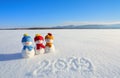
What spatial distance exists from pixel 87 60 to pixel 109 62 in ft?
1.39

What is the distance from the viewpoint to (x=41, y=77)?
8.49 ft

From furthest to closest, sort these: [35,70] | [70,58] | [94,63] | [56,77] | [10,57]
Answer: [10,57]
[70,58]
[94,63]
[35,70]
[56,77]

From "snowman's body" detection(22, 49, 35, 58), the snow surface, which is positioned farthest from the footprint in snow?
"snowman's body" detection(22, 49, 35, 58)

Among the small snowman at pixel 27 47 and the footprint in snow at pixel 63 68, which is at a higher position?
the small snowman at pixel 27 47

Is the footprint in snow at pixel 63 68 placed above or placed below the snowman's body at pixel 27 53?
below

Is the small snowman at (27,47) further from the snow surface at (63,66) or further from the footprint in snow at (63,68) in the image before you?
the footprint in snow at (63,68)

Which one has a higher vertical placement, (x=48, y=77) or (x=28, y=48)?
(x=28, y=48)

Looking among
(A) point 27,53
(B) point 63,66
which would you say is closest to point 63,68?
(B) point 63,66

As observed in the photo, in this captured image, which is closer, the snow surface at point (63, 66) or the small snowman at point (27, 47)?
the snow surface at point (63, 66)

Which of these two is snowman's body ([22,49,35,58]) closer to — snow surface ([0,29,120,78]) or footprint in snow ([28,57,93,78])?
snow surface ([0,29,120,78])

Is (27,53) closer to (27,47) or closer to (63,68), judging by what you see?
(27,47)

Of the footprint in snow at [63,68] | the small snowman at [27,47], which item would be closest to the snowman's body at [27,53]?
the small snowman at [27,47]

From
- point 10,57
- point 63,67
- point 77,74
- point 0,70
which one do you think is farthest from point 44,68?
point 10,57

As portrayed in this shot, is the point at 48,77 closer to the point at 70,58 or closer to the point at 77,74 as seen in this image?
the point at 77,74
